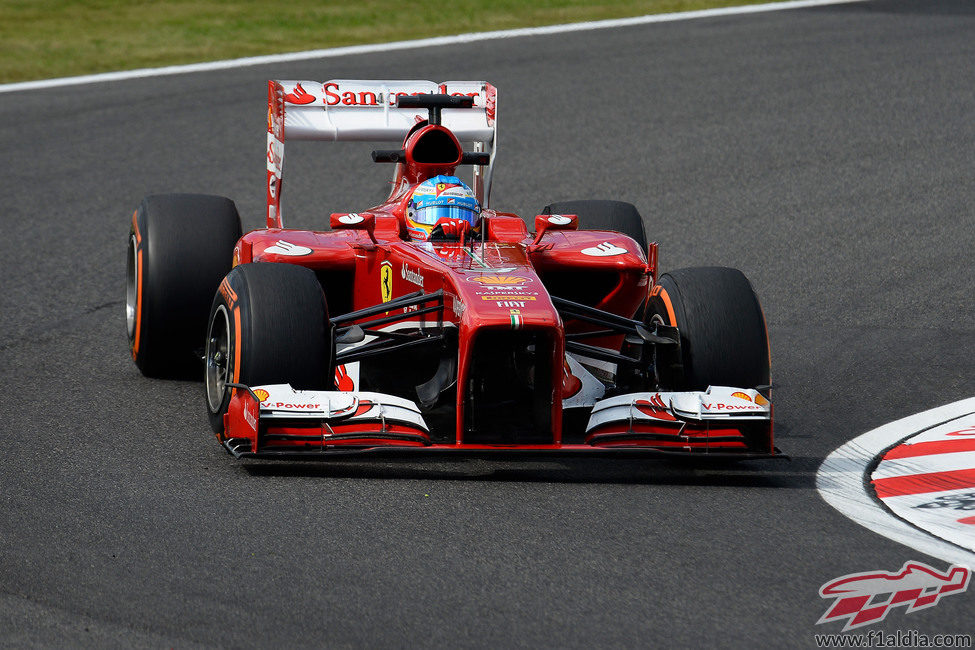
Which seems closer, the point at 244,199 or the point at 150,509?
the point at 150,509

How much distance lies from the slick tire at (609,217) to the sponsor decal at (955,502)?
9.74 feet

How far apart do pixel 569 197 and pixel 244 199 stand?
2828mm

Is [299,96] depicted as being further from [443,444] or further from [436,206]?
[443,444]

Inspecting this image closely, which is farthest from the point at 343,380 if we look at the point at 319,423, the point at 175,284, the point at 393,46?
the point at 393,46

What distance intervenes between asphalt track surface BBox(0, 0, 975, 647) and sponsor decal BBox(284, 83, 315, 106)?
1794 mm

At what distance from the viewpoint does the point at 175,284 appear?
8078 millimetres

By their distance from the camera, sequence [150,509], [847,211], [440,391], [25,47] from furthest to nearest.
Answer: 1. [25,47]
2. [847,211]
3. [440,391]
4. [150,509]

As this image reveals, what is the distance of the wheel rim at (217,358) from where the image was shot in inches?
272

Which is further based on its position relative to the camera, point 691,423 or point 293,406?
point 691,423

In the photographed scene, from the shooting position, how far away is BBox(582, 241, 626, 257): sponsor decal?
7.70 metres

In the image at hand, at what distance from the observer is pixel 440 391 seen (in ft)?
22.6

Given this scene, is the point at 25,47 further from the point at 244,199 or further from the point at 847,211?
the point at 847,211

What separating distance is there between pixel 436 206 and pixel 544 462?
161 centimetres

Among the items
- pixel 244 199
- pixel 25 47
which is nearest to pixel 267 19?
pixel 25 47
